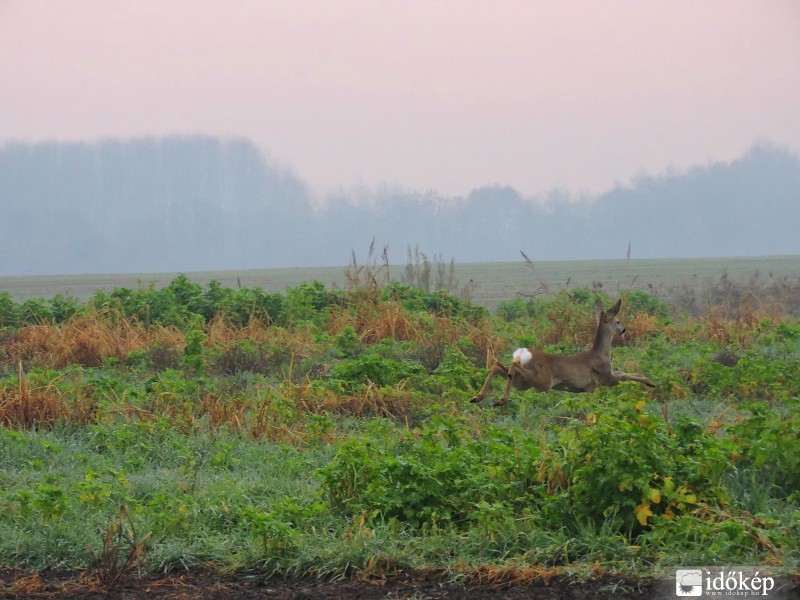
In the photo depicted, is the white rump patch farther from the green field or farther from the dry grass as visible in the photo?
the dry grass

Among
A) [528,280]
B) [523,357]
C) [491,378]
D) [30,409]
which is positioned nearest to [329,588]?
[491,378]

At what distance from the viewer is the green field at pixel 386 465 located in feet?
18.8

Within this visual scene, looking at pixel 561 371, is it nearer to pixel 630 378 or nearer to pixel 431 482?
pixel 630 378

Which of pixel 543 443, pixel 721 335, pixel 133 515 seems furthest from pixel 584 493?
pixel 721 335

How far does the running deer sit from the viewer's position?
10023mm

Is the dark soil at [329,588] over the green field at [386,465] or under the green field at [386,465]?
under

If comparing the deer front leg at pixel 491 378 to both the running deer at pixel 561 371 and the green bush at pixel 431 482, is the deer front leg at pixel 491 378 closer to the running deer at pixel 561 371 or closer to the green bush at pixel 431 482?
the running deer at pixel 561 371

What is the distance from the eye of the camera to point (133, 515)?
641 cm


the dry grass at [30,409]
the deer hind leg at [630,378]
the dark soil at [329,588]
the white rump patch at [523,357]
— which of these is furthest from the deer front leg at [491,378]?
the dark soil at [329,588]

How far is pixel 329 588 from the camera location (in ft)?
17.8

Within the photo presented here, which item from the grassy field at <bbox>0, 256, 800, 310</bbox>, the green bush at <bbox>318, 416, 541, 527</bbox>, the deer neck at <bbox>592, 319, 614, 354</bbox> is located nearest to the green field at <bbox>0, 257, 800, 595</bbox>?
the green bush at <bbox>318, 416, 541, 527</bbox>

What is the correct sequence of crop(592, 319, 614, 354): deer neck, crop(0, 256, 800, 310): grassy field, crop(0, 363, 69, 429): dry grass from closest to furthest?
1. crop(0, 363, 69, 429): dry grass
2. crop(592, 319, 614, 354): deer neck
3. crop(0, 256, 800, 310): grassy field

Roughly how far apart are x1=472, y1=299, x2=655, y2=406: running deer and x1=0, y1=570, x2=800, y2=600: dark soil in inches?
175

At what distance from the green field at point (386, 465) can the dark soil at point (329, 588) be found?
70 mm
